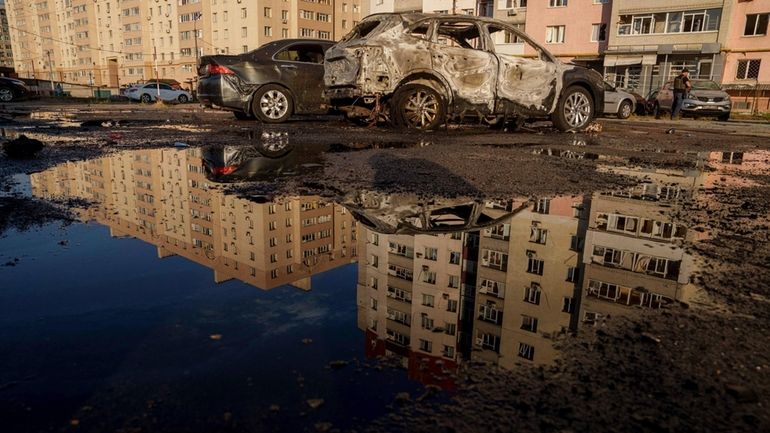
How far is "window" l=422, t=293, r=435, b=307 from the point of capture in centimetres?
209

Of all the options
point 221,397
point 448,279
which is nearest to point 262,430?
point 221,397

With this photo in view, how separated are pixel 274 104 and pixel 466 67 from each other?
434 centimetres

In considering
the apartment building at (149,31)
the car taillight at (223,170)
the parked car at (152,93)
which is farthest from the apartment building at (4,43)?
the car taillight at (223,170)

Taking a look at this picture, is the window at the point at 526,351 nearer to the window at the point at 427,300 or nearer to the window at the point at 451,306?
the window at the point at 451,306

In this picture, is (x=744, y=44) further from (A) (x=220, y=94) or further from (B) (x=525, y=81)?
(A) (x=220, y=94)

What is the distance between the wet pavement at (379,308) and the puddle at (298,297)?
10 millimetres

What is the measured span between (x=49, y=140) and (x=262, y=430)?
26.2ft

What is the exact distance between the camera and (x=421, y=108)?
29.2 ft

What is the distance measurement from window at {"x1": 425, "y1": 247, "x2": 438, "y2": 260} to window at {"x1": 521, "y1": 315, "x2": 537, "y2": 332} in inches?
27.1

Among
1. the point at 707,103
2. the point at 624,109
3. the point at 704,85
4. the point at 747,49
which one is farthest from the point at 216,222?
the point at 747,49

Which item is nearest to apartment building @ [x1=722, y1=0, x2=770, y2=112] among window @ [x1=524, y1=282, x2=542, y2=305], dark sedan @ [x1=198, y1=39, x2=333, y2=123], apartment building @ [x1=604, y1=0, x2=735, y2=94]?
apartment building @ [x1=604, y1=0, x2=735, y2=94]

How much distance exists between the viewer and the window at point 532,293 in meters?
2.10

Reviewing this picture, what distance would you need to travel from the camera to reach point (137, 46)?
91.1m

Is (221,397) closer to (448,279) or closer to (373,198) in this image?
(448,279)
